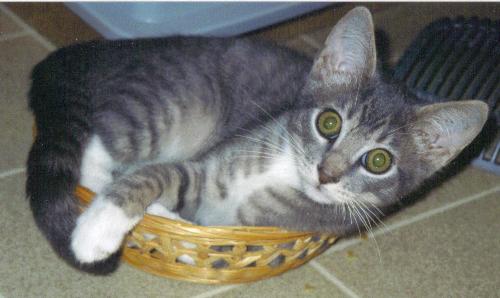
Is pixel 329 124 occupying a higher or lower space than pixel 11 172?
higher

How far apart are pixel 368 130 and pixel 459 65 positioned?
935 millimetres

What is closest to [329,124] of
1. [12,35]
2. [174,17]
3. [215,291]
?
[215,291]

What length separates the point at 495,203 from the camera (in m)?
2.04

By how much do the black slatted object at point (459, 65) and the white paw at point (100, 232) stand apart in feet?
3.77

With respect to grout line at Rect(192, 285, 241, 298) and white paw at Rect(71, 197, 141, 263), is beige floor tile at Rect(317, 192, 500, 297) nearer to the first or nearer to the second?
grout line at Rect(192, 285, 241, 298)

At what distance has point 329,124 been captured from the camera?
4.79ft

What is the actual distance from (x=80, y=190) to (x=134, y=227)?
5.9 inches

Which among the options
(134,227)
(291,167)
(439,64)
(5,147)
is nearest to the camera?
(134,227)

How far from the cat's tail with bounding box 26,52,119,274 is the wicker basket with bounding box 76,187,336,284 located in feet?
0.25

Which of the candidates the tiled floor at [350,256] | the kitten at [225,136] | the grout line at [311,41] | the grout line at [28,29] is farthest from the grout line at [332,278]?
the grout line at [28,29]

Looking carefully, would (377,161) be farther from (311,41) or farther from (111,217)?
(311,41)

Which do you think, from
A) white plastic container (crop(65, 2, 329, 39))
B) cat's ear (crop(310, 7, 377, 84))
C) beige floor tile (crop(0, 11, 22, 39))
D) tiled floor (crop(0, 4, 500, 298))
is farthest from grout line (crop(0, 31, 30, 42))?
cat's ear (crop(310, 7, 377, 84))

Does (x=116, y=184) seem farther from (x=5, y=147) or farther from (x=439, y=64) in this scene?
(x=439, y=64)

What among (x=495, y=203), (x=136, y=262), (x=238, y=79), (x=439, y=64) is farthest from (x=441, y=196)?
(x=136, y=262)
